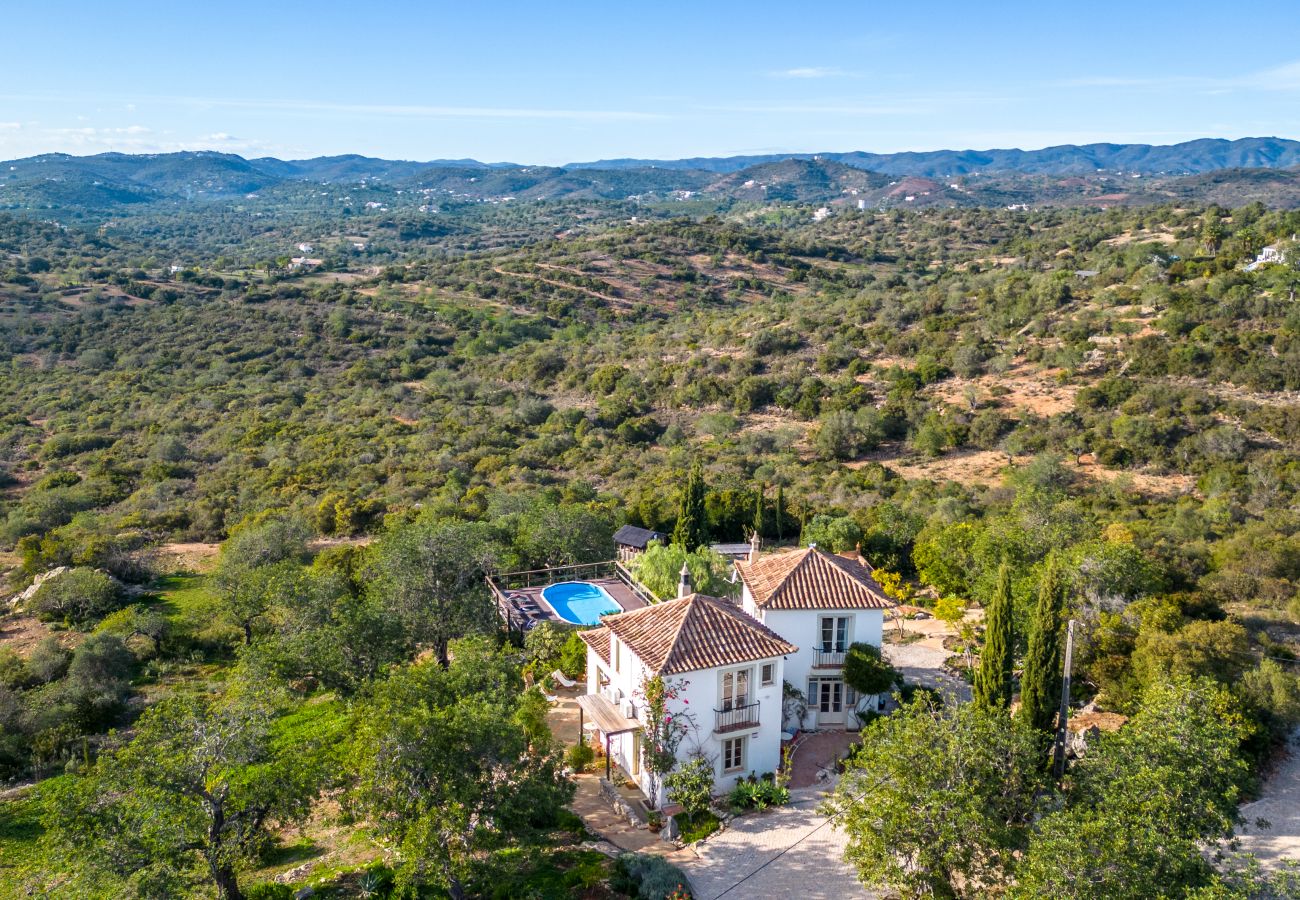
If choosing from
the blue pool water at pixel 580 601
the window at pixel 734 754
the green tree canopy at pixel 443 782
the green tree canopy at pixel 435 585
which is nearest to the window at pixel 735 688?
the window at pixel 734 754

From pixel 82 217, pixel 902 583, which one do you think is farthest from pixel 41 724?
pixel 82 217

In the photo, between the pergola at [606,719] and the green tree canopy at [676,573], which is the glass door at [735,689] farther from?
the green tree canopy at [676,573]

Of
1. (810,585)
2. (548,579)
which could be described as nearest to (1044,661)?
(810,585)

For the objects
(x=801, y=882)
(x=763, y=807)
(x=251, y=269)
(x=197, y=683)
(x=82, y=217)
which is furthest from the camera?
(x=82, y=217)

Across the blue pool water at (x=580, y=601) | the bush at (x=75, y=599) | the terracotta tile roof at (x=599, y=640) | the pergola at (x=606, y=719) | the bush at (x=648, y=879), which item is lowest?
the bush at (x=75, y=599)

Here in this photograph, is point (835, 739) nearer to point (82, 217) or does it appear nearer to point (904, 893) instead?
point (904, 893)

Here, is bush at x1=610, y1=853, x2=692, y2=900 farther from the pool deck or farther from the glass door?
the pool deck

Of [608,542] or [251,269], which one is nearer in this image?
[608,542]
